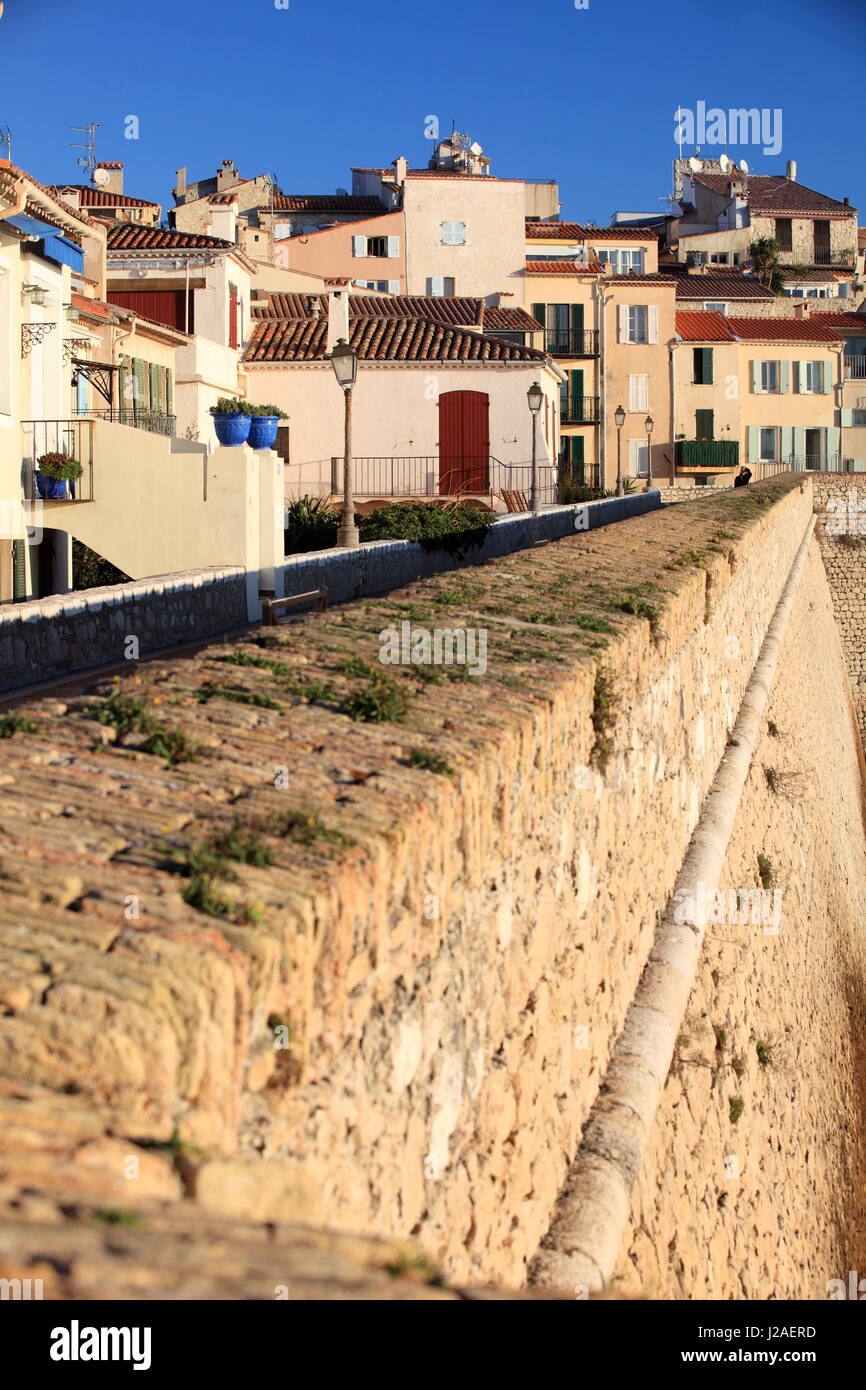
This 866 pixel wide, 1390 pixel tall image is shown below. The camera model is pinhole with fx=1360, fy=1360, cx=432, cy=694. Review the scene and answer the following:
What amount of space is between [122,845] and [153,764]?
0.55 m

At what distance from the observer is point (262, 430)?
18891mm

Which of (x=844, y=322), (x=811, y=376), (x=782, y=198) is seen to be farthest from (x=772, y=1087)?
(x=782, y=198)

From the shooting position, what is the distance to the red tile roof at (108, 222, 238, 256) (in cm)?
2939

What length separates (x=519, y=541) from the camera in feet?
66.5

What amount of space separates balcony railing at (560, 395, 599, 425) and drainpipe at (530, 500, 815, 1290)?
40874mm

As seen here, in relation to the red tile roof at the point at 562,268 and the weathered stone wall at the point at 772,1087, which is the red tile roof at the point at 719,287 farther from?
the weathered stone wall at the point at 772,1087

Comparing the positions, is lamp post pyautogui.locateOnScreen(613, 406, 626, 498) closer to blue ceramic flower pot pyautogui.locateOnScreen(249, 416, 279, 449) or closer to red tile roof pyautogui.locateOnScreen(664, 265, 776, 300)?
red tile roof pyautogui.locateOnScreen(664, 265, 776, 300)

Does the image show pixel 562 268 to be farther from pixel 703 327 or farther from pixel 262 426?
pixel 262 426

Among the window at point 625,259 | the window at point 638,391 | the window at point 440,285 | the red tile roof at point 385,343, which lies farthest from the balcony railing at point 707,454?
the red tile roof at point 385,343

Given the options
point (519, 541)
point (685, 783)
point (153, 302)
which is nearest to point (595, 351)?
point (153, 302)

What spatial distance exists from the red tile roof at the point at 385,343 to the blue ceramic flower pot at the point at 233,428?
14555mm

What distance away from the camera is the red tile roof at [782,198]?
71.4 metres

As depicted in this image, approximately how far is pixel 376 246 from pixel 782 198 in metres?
32.5
